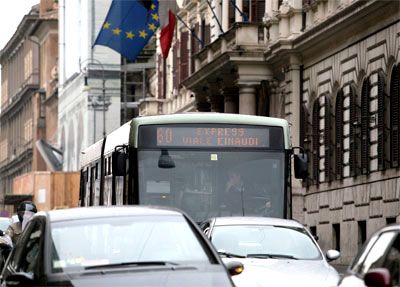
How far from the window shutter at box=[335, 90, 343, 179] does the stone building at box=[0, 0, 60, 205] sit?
51.9 m

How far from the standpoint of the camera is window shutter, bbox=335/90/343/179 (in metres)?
43.2

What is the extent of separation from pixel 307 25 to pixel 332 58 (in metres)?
2.72

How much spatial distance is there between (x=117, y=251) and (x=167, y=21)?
47524 mm

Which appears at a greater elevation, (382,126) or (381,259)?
(382,126)

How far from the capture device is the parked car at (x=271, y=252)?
18562 mm

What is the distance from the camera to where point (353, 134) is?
41625mm

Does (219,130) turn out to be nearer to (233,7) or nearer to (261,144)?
(261,144)

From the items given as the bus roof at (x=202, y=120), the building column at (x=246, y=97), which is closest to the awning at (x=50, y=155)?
the building column at (x=246, y=97)

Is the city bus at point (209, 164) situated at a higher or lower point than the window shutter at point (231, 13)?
lower

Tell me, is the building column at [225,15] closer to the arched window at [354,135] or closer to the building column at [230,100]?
the building column at [230,100]

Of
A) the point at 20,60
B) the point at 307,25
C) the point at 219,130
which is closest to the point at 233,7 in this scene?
the point at 307,25

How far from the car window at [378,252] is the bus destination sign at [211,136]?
13.2m

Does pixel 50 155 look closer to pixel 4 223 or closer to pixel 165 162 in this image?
pixel 4 223

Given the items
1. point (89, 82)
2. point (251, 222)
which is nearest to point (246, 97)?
point (251, 222)
